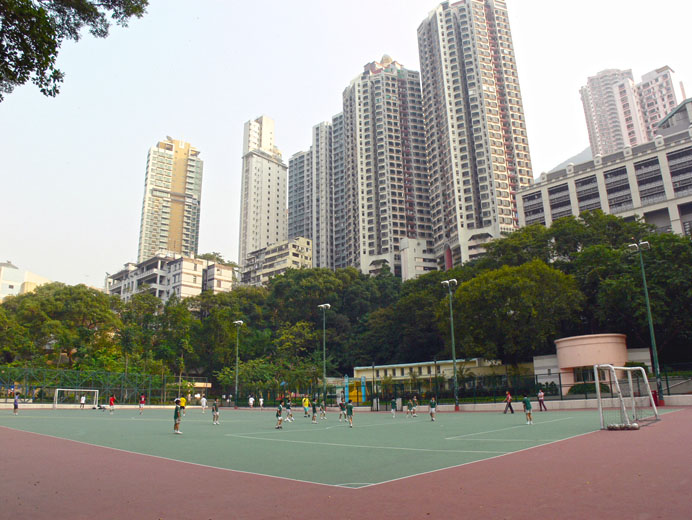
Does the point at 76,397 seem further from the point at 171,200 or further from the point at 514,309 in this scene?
the point at 171,200

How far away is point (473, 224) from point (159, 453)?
10296 cm

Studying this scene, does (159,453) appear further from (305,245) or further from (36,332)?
(305,245)

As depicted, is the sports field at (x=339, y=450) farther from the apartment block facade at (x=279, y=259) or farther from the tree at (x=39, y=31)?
the apartment block facade at (x=279, y=259)

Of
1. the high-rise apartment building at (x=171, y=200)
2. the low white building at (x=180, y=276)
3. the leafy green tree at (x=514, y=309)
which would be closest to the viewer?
the leafy green tree at (x=514, y=309)

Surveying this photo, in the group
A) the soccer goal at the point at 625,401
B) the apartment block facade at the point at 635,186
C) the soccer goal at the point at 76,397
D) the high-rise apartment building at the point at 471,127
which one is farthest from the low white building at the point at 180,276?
the soccer goal at the point at 625,401

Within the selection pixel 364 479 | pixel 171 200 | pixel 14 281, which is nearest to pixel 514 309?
pixel 364 479

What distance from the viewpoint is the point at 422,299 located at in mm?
68750

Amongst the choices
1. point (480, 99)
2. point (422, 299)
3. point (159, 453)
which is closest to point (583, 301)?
point (422, 299)

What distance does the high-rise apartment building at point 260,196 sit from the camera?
172375 mm

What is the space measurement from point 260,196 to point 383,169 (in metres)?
56.0

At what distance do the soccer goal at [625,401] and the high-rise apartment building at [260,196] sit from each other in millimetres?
144368

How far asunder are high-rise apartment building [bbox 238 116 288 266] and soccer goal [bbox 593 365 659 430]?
144 m

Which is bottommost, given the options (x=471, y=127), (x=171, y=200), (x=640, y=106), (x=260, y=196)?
(x=471, y=127)

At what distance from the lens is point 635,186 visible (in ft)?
275
